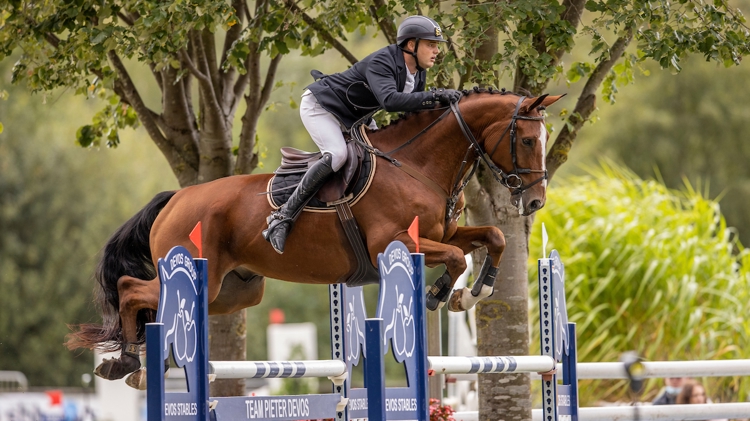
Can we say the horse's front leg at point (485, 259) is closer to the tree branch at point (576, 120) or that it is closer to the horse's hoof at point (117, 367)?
the tree branch at point (576, 120)

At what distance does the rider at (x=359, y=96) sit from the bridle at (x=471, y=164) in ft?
0.44

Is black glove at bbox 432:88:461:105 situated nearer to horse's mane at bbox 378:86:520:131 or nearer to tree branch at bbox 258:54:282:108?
horse's mane at bbox 378:86:520:131

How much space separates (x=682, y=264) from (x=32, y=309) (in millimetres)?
17690

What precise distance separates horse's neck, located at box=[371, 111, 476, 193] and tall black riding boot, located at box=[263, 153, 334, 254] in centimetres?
41

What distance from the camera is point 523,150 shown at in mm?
5039

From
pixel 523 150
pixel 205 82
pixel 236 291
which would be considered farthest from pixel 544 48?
pixel 236 291

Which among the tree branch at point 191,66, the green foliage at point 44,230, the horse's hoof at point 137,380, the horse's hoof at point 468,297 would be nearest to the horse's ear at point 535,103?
the horse's hoof at point 468,297

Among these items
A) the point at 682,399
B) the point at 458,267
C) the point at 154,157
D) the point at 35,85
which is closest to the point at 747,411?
the point at 682,399

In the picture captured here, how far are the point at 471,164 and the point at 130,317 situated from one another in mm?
2056

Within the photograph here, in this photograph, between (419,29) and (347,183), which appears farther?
(347,183)

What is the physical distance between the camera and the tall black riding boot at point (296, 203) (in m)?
4.99

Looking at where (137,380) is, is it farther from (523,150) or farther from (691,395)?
(691,395)

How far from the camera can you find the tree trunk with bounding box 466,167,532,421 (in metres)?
5.98

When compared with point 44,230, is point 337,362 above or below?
below
